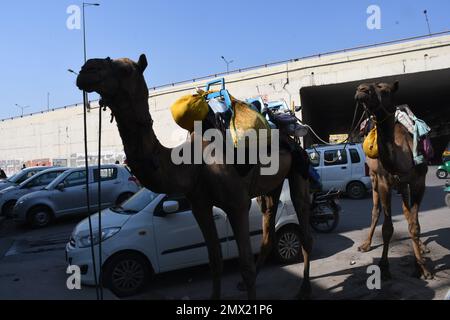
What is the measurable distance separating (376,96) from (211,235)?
2851 mm

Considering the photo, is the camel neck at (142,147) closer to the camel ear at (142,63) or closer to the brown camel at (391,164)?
the camel ear at (142,63)

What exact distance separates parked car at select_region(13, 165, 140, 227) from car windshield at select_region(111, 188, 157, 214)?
6184mm

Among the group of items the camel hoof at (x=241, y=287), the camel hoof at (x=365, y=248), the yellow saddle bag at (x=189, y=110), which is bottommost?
the camel hoof at (x=241, y=287)

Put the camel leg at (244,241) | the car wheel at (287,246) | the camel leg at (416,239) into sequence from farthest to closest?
the car wheel at (287,246) < the camel leg at (416,239) < the camel leg at (244,241)

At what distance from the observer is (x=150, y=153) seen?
3.53 metres

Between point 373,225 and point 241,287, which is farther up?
point 373,225

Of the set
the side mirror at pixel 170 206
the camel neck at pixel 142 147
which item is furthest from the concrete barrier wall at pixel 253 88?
the camel neck at pixel 142 147

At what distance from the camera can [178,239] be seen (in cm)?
677

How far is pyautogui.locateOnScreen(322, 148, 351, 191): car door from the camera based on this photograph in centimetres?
1661

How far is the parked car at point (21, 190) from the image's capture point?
1528cm

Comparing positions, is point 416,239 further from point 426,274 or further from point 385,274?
point 385,274

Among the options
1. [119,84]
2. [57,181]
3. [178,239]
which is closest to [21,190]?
[57,181]

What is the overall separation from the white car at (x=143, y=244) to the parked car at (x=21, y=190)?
966 centimetres

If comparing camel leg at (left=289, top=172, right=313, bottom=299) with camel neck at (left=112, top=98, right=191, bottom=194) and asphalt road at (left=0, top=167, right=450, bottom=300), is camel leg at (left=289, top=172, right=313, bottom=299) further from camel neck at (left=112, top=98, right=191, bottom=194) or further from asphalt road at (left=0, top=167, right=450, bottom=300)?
camel neck at (left=112, top=98, right=191, bottom=194)
